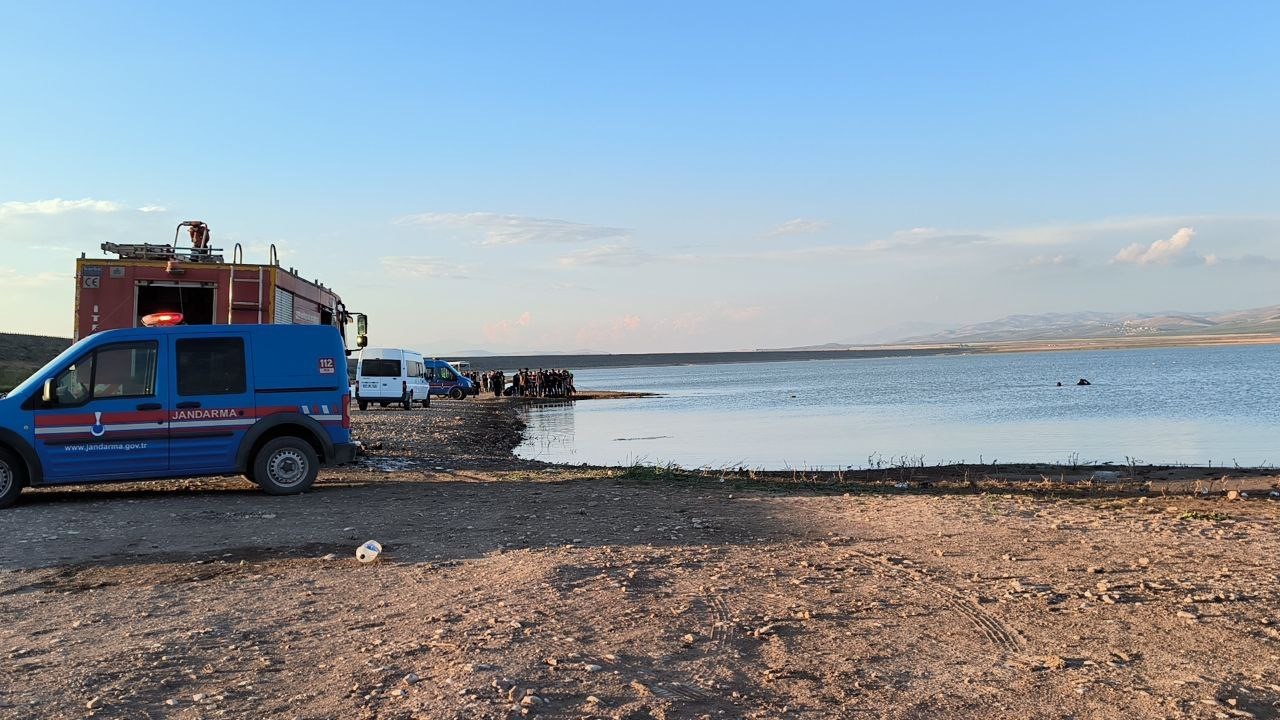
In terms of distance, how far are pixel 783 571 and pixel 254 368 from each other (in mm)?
7812

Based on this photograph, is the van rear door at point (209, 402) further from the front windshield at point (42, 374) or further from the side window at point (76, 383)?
the front windshield at point (42, 374)

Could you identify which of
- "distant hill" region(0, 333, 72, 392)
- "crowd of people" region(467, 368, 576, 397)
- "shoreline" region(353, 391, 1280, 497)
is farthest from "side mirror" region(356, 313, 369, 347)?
"distant hill" region(0, 333, 72, 392)

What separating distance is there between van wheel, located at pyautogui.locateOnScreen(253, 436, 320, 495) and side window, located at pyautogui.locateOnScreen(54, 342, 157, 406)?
149 cm

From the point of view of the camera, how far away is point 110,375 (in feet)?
39.7

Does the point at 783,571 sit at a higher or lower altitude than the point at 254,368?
lower

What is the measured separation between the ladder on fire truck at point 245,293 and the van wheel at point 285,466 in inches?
113

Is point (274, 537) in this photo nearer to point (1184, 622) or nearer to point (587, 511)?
point (587, 511)

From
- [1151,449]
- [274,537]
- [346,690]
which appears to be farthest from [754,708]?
[1151,449]

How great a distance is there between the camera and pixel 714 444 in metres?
27.5

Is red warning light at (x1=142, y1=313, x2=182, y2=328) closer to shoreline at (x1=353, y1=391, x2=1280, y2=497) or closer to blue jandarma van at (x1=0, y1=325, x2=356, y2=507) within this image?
blue jandarma van at (x1=0, y1=325, x2=356, y2=507)

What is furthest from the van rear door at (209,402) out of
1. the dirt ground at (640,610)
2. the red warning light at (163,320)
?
the red warning light at (163,320)

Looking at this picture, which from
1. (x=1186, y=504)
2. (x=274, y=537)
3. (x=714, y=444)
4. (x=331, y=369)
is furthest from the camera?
(x=714, y=444)

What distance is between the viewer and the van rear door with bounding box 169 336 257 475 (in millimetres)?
12312

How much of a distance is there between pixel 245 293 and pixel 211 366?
2628 millimetres
